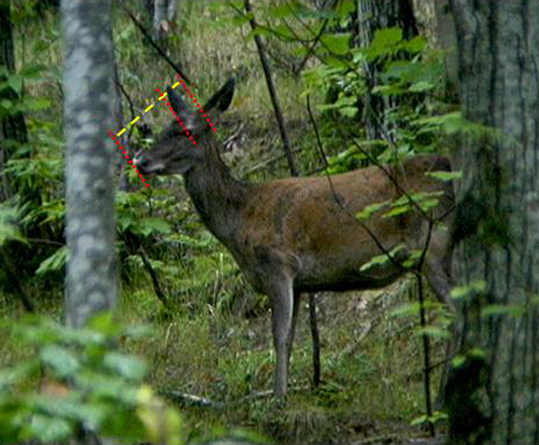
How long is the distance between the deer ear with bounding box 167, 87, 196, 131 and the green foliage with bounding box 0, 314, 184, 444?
23.9 feet

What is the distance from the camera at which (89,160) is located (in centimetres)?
538

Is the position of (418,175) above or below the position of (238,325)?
above

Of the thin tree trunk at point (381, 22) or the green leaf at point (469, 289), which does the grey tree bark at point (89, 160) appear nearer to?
the green leaf at point (469, 289)

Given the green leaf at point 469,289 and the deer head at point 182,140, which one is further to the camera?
the deer head at point 182,140

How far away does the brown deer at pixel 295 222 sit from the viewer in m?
9.72

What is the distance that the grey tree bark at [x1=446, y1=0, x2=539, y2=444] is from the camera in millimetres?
5914

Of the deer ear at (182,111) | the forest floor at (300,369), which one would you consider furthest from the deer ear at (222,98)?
the forest floor at (300,369)

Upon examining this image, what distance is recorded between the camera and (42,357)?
3.45 m

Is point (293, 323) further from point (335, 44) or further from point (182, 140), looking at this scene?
point (335, 44)

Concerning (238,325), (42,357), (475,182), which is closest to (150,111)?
(238,325)

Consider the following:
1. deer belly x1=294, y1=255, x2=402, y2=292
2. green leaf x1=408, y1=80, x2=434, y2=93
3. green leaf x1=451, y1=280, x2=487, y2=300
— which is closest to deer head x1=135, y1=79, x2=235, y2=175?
deer belly x1=294, y1=255, x2=402, y2=292

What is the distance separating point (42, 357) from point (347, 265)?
6706 millimetres

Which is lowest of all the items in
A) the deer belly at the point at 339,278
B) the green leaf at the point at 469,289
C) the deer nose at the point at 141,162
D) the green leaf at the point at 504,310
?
the deer belly at the point at 339,278

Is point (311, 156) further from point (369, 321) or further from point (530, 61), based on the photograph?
point (530, 61)
